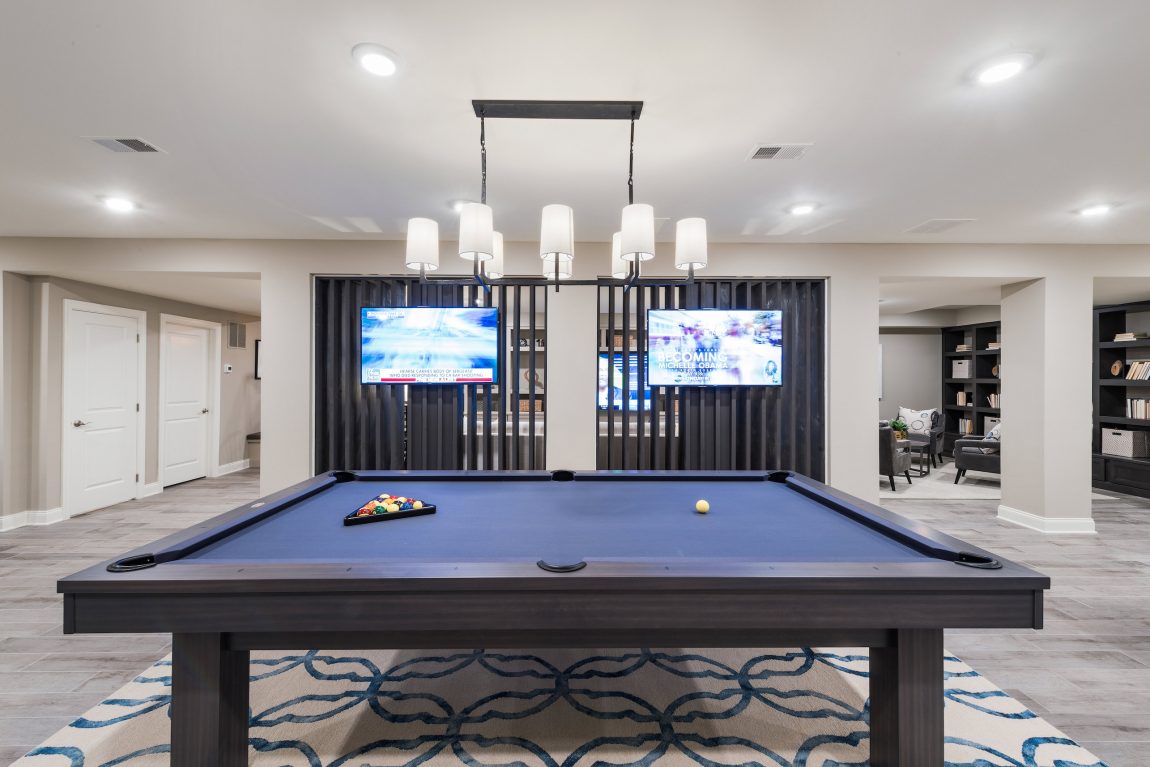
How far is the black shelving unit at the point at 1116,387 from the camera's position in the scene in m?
5.69

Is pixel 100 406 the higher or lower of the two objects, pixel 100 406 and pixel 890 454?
the higher

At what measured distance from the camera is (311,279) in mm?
4363

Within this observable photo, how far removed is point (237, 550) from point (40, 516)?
15.2 ft

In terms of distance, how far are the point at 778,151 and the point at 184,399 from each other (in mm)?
6942

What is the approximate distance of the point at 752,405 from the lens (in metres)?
4.55

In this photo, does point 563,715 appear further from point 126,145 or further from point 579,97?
point 126,145

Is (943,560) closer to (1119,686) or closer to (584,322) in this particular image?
(1119,686)

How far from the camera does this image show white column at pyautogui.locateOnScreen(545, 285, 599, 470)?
4402 mm

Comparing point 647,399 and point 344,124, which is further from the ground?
point 344,124

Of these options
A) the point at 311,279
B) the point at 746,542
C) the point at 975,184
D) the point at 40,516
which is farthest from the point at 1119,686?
the point at 40,516

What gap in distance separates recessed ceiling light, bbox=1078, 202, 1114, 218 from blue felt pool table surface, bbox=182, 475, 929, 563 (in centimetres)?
310

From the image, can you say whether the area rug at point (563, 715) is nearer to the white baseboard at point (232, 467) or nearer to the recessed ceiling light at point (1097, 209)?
the recessed ceiling light at point (1097, 209)

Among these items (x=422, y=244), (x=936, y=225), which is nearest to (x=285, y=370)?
(x=422, y=244)

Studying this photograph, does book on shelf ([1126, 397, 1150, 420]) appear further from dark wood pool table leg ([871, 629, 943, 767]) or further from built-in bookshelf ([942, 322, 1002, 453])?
dark wood pool table leg ([871, 629, 943, 767])
